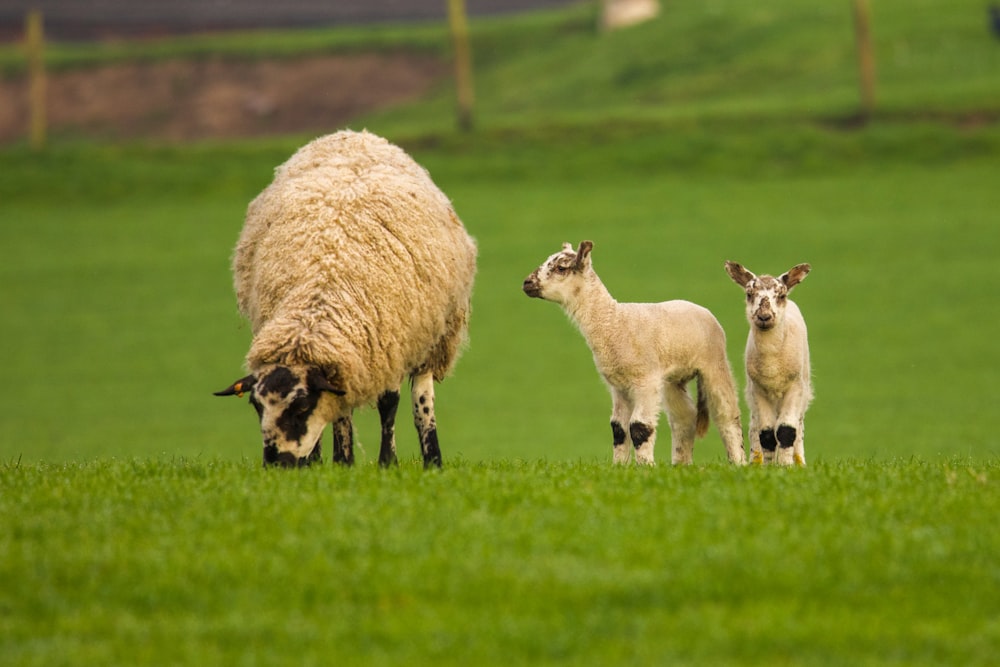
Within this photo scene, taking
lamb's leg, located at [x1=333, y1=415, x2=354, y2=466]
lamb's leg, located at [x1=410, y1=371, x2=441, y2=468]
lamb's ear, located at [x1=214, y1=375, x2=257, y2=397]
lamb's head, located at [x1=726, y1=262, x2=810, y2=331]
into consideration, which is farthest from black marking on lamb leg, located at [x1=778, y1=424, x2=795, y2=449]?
lamb's ear, located at [x1=214, y1=375, x2=257, y2=397]

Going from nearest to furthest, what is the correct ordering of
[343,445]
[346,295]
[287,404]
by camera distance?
[287,404] < [346,295] < [343,445]

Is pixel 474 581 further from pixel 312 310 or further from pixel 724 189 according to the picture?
pixel 724 189

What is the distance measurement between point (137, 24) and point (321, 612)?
195 feet

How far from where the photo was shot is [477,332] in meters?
29.9

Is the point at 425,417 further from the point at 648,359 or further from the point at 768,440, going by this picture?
the point at 768,440

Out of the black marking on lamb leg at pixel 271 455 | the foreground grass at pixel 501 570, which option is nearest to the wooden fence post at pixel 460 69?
the black marking on lamb leg at pixel 271 455

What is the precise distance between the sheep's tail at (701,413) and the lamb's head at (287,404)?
2.77m

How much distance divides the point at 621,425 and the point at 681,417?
1.95ft

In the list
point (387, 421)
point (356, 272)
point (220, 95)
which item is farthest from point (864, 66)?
point (356, 272)

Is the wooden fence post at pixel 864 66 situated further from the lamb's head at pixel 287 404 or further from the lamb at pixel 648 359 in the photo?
the lamb's head at pixel 287 404

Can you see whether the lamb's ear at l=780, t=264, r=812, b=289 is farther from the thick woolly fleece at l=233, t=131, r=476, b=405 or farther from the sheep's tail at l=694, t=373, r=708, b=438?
the thick woolly fleece at l=233, t=131, r=476, b=405

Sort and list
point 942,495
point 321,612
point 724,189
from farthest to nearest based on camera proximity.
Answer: point 724,189 → point 942,495 → point 321,612

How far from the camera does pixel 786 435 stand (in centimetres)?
1027

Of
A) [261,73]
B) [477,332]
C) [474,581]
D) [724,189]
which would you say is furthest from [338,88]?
[474,581]
